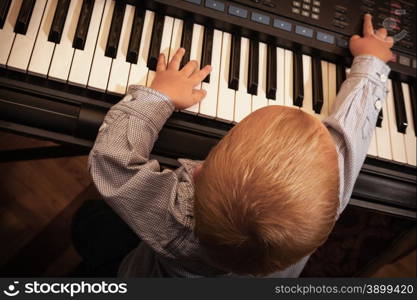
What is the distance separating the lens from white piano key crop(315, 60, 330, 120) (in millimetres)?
1034

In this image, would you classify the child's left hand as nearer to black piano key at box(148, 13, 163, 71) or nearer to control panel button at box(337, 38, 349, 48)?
black piano key at box(148, 13, 163, 71)

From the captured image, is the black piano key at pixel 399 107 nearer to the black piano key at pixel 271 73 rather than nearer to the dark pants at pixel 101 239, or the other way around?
the black piano key at pixel 271 73

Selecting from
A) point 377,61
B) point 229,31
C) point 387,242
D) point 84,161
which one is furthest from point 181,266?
point 84,161

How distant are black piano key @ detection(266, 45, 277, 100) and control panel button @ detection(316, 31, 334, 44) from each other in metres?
0.12

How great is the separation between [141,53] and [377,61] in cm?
61

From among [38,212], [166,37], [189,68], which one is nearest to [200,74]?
[189,68]

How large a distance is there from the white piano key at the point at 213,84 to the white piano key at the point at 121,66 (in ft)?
0.61

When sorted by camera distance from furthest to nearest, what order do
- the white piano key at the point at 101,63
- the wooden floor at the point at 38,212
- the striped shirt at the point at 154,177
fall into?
the wooden floor at the point at 38,212 → the white piano key at the point at 101,63 → the striped shirt at the point at 154,177

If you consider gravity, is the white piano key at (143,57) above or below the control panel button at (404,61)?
below

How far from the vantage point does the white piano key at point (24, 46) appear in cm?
86

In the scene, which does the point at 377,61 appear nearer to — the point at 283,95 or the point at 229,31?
the point at 283,95

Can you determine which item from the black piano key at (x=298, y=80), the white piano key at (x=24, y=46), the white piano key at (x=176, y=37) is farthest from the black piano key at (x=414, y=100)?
the white piano key at (x=24, y=46)

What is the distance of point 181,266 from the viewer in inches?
33.7

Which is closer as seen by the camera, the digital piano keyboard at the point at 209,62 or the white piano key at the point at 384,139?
the digital piano keyboard at the point at 209,62
